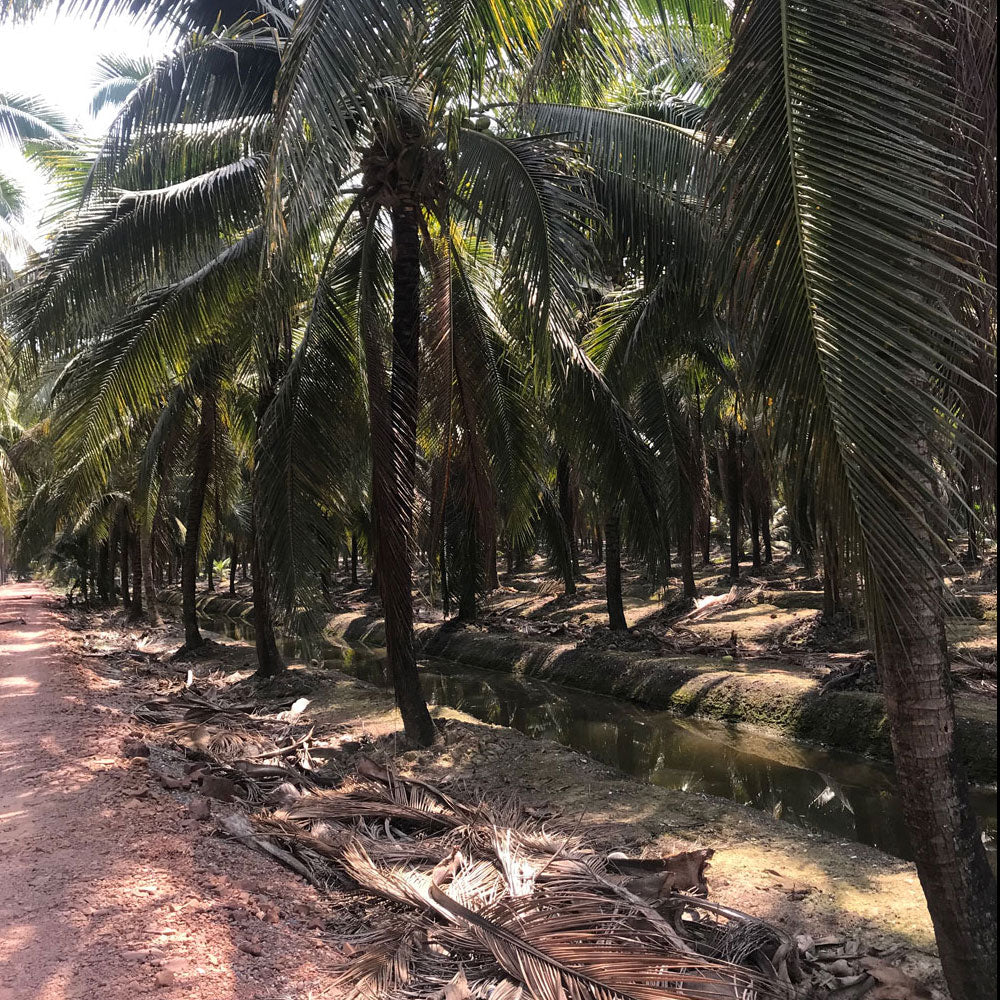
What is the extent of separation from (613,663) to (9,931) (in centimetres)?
1091

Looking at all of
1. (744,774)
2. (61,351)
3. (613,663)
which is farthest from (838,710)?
(61,351)

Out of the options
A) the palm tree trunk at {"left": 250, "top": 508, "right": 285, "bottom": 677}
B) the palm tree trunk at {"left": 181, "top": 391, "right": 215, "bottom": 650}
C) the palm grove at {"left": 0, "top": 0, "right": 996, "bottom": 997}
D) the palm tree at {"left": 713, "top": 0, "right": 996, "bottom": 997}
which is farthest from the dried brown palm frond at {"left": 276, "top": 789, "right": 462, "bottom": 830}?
the palm tree trunk at {"left": 181, "top": 391, "right": 215, "bottom": 650}

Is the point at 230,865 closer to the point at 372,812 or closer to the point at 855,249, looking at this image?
the point at 372,812

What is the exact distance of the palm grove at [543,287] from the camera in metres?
2.76

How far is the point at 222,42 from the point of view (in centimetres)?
694

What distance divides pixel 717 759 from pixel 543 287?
20.4 ft

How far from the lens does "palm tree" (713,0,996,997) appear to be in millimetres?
2586

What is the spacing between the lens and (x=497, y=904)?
413 cm

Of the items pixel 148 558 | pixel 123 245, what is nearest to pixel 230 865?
pixel 123 245

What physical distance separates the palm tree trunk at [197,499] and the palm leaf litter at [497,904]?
8663mm

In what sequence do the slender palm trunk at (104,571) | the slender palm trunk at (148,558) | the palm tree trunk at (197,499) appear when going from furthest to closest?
the slender palm trunk at (104,571), the slender palm trunk at (148,558), the palm tree trunk at (197,499)

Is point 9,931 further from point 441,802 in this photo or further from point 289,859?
point 441,802

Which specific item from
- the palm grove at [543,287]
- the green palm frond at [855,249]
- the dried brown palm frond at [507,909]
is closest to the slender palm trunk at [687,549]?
the palm grove at [543,287]

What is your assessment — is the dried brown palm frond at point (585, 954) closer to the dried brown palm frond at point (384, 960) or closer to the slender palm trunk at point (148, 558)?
the dried brown palm frond at point (384, 960)
